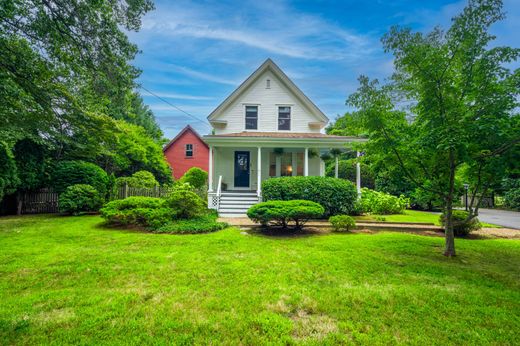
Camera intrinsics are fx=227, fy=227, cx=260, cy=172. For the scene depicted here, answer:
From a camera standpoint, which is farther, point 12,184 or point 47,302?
point 12,184

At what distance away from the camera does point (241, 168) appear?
555 inches

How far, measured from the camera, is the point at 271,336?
97.9 inches

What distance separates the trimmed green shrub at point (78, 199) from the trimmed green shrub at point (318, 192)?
322 inches

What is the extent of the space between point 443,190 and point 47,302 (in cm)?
851

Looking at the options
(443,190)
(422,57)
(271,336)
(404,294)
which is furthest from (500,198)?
(271,336)

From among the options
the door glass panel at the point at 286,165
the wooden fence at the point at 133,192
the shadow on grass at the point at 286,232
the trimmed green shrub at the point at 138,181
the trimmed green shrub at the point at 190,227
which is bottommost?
the shadow on grass at the point at 286,232

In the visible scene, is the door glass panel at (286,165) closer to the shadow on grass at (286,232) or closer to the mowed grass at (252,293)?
the shadow on grass at (286,232)

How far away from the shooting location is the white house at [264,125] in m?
13.9

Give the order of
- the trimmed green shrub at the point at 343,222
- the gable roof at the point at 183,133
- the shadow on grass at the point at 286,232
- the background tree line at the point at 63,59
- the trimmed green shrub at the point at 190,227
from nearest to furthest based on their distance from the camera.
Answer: the background tree line at the point at 63,59 → the shadow on grass at the point at 286,232 → the trimmed green shrub at the point at 190,227 → the trimmed green shrub at the point at 343,222 → the gable roof at the point at 183,133

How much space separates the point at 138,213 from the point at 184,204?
5.25 feet

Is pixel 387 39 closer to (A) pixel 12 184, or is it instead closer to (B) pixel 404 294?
(B) pixel 404 294

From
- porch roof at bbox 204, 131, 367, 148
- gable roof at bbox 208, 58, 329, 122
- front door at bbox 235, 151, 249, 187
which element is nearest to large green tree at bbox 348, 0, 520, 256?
porch roof at bbox 204, 131, 367, 148

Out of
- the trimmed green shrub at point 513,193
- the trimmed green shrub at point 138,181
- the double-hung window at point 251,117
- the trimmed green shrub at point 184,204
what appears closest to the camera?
the trimmed green shrub at point 184,204

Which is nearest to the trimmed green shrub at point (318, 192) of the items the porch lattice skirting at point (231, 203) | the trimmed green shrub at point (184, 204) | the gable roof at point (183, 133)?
the porch lattice skirting at point (231, 203)
